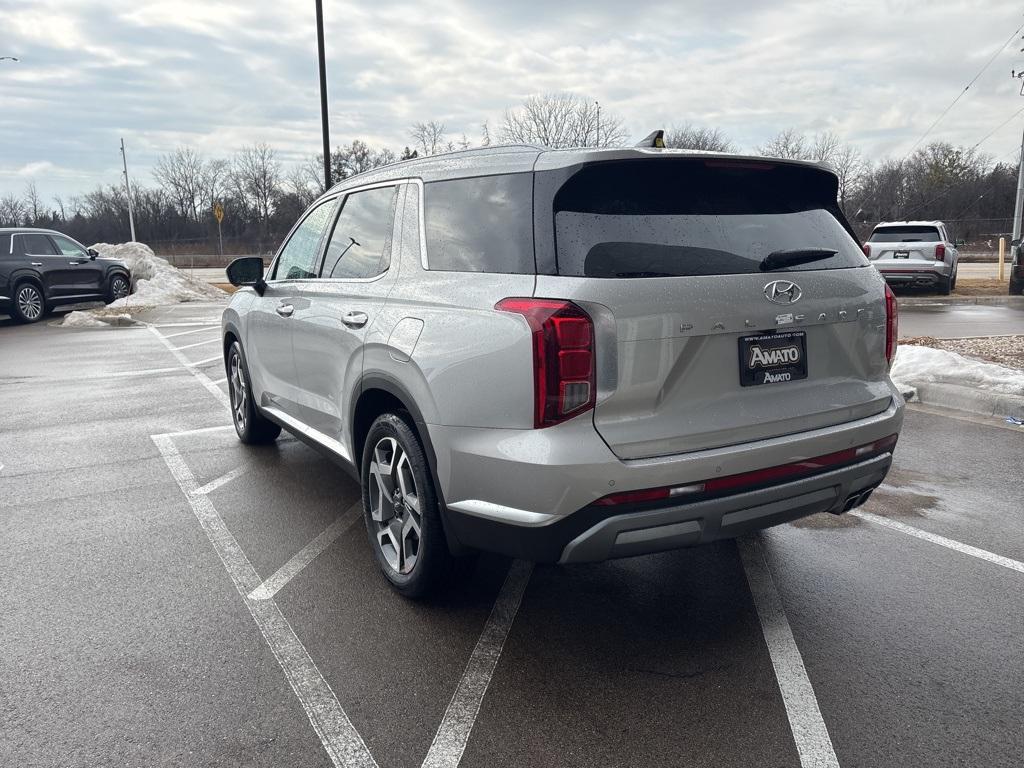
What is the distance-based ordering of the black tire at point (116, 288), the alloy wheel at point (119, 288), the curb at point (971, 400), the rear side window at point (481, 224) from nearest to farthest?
the rear side window at point (481, 224) < the curb at point (971, 400) < the black tire at point (116, 288) < the alloy wheel at point (119, 288)

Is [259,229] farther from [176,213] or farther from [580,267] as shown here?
[580,267]

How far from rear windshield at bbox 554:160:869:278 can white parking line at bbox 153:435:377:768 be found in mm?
1700

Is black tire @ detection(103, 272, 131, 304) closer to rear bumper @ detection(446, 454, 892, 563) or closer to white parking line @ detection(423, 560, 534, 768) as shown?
white parking line @ detection(423, 560, 534, 768)

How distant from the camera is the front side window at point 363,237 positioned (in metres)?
3.76

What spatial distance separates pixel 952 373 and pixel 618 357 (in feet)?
20.1

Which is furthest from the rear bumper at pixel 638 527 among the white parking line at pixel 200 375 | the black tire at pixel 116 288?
the black tire at pixel 116 288

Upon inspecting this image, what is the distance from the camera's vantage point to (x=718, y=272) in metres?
2.82

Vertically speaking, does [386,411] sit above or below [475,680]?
above

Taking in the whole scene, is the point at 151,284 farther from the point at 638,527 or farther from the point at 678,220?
the point at 638,527

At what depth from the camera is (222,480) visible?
5379mm

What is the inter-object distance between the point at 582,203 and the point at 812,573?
7.17 ft

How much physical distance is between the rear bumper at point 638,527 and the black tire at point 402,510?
0.23 m

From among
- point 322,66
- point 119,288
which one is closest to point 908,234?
point 322,66

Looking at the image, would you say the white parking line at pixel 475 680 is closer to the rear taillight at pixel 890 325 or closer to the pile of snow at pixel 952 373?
the rear taillight at pixel 890 325
